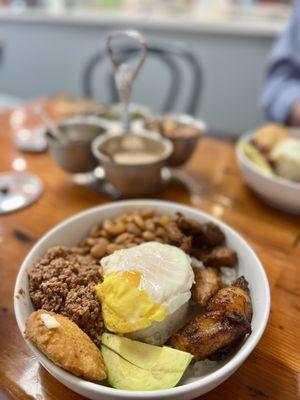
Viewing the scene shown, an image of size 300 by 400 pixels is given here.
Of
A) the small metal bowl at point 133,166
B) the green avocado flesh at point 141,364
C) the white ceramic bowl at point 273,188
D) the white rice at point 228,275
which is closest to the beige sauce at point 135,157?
the small metal bowl at point 133,166

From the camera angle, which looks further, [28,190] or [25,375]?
[28,190]

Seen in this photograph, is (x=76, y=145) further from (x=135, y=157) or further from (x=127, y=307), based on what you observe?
(x=127, y=307)

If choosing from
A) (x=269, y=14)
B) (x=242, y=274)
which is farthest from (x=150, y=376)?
(x=269, y=14)

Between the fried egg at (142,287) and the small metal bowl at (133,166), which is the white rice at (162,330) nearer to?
the fried egg at (142,287)

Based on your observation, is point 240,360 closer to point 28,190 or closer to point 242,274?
point 242,274

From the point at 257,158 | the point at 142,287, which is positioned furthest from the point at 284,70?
the point at 142,287

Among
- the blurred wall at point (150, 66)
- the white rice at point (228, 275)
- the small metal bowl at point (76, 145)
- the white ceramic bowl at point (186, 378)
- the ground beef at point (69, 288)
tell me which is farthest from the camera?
the blurred wall at point (150, 66)

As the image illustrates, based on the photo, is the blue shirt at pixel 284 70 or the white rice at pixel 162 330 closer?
the white rice at pixel 162 330
